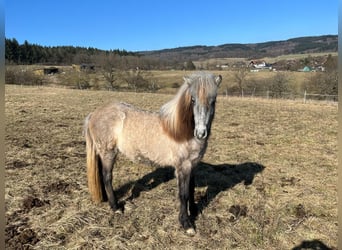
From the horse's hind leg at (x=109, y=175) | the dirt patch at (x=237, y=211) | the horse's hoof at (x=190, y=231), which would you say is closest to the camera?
the horse's hoof at (x=190, y=231)

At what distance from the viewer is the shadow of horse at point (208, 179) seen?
18.0 ft

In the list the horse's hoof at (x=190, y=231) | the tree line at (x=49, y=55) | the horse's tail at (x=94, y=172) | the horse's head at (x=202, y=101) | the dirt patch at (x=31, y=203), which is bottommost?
the horse's hoof at (x=190, y=231)

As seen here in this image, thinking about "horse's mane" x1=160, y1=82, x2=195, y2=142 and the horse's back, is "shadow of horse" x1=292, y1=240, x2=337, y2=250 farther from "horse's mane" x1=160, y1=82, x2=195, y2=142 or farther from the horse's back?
the horse's back

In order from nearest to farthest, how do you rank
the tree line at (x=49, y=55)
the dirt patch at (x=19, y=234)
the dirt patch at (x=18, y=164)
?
the dirt patch at (x=19, y=234) < the dirt patch at (x=18, y=164) < the tree line at (x=49, y=55)

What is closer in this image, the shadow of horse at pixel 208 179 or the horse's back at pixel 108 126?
the horse's back at pixel 108 126

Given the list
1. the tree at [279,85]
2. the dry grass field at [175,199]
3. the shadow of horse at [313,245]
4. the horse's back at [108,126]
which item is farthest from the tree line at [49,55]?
the shadow of horse at [313,245]

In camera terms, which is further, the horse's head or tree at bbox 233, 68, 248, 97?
tree at bbox 233, 68, 248, 97

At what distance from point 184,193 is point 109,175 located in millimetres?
1291

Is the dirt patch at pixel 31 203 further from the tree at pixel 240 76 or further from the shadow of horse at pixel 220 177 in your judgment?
the tree at pixel 240 76

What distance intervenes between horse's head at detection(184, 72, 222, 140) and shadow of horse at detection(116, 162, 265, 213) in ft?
5.08

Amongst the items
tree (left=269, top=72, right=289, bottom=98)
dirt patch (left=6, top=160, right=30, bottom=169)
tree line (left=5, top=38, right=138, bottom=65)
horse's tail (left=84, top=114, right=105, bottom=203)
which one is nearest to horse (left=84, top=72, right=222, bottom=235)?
horse's tail (left=84, top=114, right=105, bottom=203)

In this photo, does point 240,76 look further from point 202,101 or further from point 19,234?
point 19,234

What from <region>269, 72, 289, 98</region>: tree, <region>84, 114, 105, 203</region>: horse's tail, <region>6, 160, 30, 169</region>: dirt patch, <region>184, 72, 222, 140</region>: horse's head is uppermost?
<region>184, 72, 222, 140</region>: horse's head

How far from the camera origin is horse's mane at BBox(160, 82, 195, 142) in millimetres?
4131
